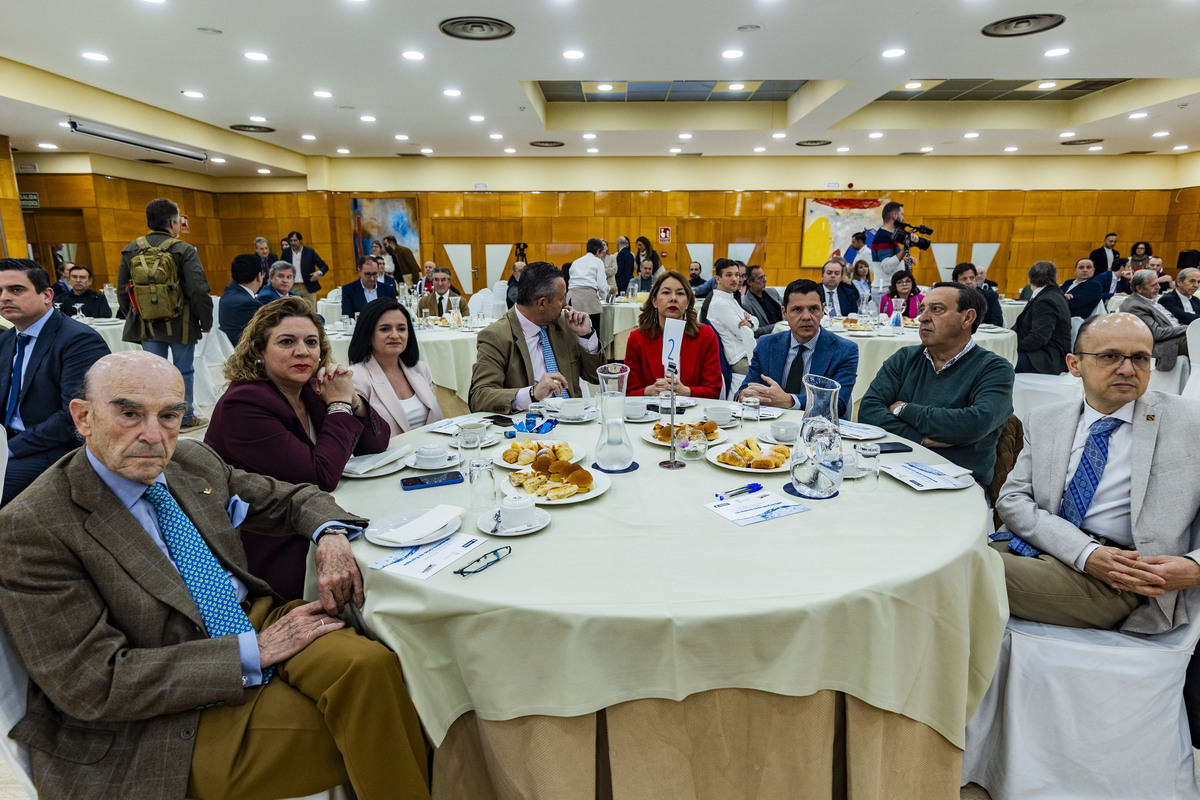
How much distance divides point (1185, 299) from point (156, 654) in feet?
29.3

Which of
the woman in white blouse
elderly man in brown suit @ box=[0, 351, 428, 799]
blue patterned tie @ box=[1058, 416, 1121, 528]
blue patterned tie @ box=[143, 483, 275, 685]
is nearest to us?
elderly man in brown suit @ box=[0, 351, 428, 799]

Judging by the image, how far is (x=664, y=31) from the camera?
18.5ft

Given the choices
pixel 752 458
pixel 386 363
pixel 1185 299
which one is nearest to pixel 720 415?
pixel 752 458

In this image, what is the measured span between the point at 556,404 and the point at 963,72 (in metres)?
6.92

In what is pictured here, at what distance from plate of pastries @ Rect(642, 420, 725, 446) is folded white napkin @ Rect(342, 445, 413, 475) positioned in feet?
2.84

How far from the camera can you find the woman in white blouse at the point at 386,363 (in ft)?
8.83

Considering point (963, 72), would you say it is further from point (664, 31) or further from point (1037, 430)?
point (1037, 430)

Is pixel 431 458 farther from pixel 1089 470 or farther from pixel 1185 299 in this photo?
pixel 1185 299

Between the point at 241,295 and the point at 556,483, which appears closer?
the point at 556,483

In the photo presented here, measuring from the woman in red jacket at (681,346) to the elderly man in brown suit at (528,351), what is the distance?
0.38m

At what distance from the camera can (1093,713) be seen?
64.6 inches

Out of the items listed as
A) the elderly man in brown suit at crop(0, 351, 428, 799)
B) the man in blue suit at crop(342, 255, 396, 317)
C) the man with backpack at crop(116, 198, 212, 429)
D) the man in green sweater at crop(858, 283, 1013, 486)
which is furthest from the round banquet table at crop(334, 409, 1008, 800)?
the man in blue suit at crop(342, 255, 396, 317)

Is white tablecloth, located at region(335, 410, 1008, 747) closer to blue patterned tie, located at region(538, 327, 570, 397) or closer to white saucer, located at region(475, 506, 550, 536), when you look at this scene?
white saucer, located at region(475, 506, 550, 536)

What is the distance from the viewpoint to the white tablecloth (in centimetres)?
126
